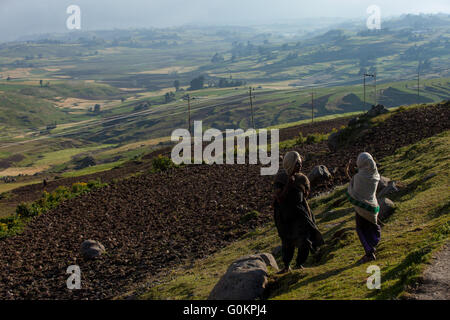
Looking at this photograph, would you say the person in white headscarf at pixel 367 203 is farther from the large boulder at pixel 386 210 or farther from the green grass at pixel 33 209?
the green grass at pixel 33 209

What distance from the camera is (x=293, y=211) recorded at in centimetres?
922

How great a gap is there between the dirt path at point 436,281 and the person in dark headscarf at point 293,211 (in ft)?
8.08

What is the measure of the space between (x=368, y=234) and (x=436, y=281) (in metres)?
2.34

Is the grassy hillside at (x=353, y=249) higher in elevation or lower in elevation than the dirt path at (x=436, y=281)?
lower

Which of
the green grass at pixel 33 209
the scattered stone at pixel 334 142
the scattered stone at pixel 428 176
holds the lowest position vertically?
the green grass at pixel 33 209

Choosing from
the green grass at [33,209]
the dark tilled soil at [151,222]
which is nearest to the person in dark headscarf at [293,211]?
the dark tilled soil at [151,222]

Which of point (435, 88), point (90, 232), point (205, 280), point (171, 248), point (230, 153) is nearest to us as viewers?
point (205, 280)

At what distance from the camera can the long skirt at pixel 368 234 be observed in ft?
29.6

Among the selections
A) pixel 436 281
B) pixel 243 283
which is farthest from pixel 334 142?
pixel 436 281

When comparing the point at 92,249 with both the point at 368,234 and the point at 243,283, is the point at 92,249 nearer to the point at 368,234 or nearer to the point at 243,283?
the point at 243,283

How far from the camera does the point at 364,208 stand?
29.7 ft
